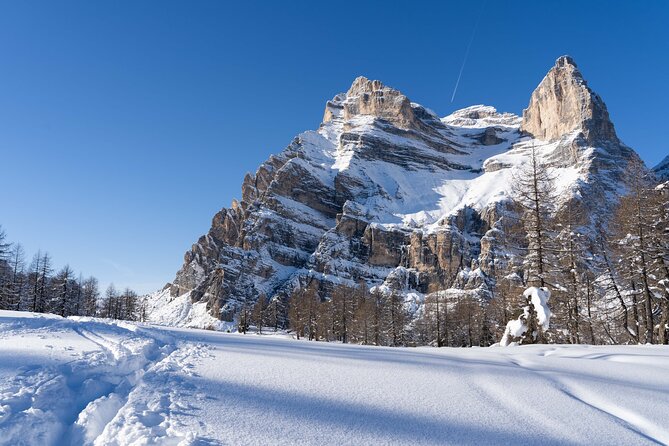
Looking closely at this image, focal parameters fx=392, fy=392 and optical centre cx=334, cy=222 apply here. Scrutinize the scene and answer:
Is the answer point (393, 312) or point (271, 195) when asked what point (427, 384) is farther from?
point (271, 195)

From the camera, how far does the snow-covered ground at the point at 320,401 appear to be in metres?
3.58

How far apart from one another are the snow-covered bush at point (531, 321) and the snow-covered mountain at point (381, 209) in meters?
97.1

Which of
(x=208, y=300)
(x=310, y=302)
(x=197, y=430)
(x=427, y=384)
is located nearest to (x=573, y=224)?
(x=427, y=384)

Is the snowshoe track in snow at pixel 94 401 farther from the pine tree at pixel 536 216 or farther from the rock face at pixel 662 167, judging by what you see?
the rock face at pixel 662 167

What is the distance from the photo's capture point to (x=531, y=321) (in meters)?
16.3

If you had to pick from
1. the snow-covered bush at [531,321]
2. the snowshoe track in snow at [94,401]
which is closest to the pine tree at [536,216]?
the snow-covered bush at [531,321]

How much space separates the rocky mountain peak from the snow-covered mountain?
0.54m

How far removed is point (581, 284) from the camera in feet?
76.5

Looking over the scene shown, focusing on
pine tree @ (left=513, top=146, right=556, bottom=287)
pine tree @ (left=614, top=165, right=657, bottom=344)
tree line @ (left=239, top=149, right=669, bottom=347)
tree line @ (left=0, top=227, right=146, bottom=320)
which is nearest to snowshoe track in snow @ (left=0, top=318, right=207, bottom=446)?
tree line @ (left=239, top=149, right=669, bottom=347)

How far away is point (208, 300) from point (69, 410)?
133 metres

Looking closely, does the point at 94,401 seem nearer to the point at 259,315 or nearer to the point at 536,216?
the point at 536,216

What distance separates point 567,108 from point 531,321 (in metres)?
193

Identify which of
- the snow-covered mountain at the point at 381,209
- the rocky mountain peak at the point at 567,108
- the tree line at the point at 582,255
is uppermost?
the rocky mountain peak at the point at 567,108

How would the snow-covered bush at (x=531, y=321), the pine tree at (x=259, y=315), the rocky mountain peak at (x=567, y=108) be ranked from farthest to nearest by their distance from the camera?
the rocky mountain peak at (x=567, y=108)
the pine tree at (x=259, y=315)
the snow-covered bush at (x=531, y=321)
